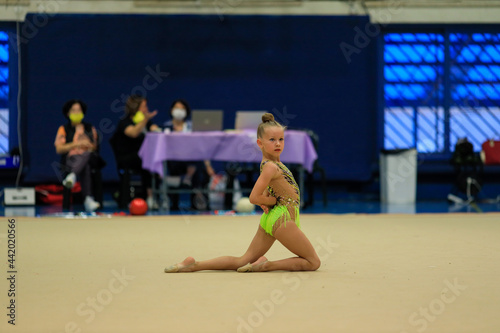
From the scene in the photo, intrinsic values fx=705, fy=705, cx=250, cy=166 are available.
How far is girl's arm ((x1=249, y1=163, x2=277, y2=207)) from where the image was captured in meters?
3.28

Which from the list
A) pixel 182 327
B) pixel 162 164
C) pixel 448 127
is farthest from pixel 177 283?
pixel 448 127

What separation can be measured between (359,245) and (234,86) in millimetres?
5794

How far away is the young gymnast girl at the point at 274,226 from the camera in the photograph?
10.9 feet

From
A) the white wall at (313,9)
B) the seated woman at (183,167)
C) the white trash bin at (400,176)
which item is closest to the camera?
the seated woman at (183,167)

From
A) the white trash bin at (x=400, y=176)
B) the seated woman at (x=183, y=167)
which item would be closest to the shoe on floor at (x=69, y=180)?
the seated woman at (x=183, y=167)

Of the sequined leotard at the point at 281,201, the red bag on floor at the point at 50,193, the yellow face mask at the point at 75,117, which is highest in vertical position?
the yellow face mask at the point at 75,117

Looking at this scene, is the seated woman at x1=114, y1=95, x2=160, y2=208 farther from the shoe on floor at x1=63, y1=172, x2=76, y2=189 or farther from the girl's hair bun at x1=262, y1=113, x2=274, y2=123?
the girl's hair bun at x1=262, y1=113, x2=274, y2=123

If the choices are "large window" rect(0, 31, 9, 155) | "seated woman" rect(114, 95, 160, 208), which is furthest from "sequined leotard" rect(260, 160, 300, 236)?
"large window" rect(0, 31, 9, 155)

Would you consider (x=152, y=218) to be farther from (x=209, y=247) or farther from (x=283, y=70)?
(x=283, y=70)

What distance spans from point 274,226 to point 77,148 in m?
5.11

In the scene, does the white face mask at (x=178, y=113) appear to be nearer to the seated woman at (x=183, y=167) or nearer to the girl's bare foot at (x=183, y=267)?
the seated woman at (x=183, y=167)

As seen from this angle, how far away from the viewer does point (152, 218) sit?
21.3ft

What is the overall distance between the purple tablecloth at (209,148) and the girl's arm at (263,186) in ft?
13.6

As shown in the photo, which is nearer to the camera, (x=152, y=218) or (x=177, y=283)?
(x=177, y=283)
